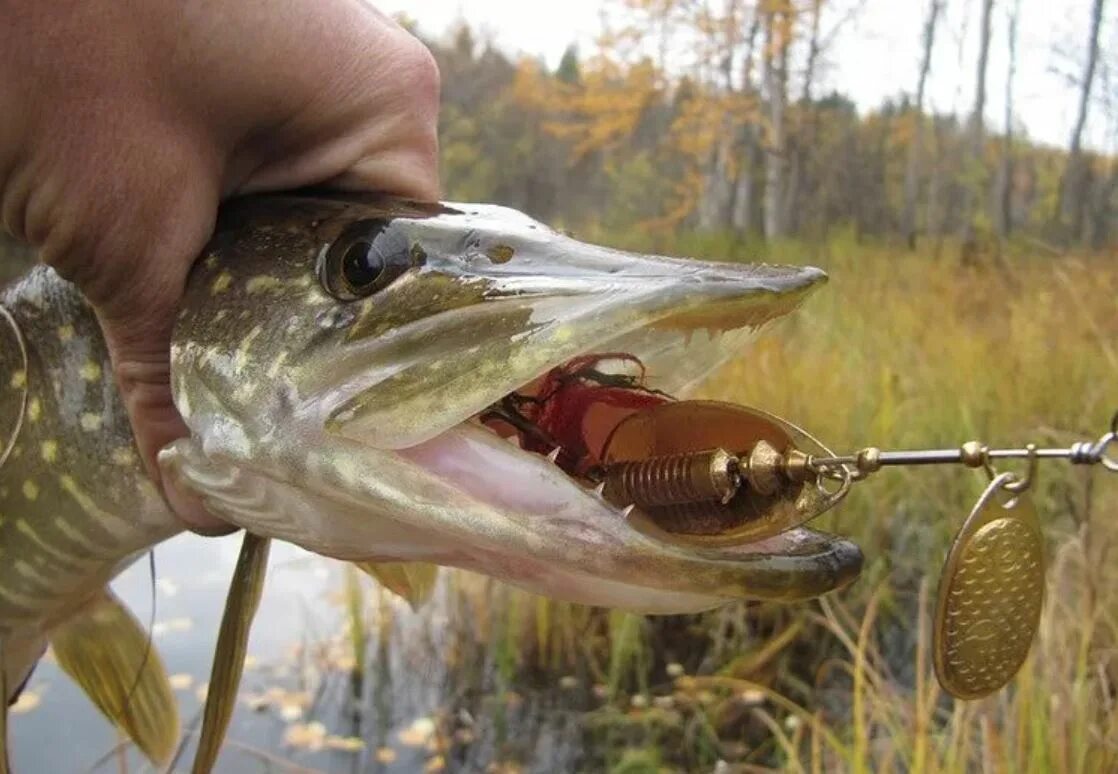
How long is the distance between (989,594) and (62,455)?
93cm

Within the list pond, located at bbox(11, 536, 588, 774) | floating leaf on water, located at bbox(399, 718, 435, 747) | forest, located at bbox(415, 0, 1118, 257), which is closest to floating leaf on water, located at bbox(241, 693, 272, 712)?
pond, located at bbox(11, 536, 588, 774)

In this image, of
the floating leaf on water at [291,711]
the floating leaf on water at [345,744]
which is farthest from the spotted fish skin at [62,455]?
the floating leaf on water at [291,711]

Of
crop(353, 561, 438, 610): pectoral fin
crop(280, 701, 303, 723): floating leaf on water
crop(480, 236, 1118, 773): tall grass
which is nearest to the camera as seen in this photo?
crop(353, 561, 438, 610): pectoral fin

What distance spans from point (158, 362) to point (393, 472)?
367mm

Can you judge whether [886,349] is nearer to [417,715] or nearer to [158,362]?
[417,715]

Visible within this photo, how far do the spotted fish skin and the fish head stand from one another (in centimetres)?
25

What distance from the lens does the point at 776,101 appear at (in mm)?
11531

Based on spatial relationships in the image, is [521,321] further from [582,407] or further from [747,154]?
[747,154]

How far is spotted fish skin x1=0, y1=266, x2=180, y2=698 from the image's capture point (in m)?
1.11

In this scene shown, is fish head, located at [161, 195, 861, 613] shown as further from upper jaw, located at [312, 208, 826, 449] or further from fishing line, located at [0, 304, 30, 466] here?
fishing line, located at [0, 304, 30, 466]

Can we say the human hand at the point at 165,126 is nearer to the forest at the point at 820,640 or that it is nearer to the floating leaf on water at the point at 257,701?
the forest at the point at 820,640

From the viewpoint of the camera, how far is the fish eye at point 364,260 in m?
0.78

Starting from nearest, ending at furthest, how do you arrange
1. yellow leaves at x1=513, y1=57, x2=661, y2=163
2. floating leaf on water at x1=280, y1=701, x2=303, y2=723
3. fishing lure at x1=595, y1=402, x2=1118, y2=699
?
fishing lure at x1=595, y1=402, x2=1118, y2=699 → floating leaf on water at x1=280, y1=701, x2=303, y2=723 → yellow leaves at x1=513, y1=57, x2=661, y2=163

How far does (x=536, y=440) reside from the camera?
730 millimetres
